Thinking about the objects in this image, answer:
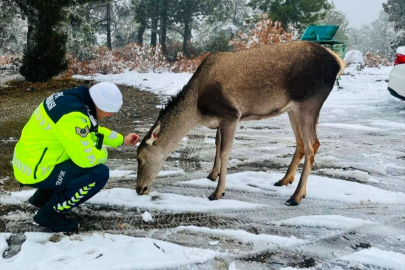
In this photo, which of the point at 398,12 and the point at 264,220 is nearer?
the point at 264,220

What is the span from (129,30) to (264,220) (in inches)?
1611

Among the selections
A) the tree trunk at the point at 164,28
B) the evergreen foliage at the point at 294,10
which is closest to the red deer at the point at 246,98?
the evergreen foliage at the point at 294,10

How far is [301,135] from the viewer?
4.95m

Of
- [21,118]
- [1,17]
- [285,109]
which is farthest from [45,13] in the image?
[285,109]

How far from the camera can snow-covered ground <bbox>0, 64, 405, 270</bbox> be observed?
10.9ft

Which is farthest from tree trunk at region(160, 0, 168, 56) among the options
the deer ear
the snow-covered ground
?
the deer ear

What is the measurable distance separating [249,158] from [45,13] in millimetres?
11850

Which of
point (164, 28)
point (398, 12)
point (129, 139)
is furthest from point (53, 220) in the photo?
point (398, 12)

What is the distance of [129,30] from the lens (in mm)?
42156

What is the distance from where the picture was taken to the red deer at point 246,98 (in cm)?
484

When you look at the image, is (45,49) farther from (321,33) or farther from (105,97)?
(105,97)

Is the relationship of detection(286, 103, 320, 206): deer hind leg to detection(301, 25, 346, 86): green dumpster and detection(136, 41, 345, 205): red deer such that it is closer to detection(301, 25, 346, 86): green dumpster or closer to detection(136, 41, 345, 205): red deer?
detection(136, 41, 345, 205): red deer

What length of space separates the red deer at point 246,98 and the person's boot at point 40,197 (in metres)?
1.11

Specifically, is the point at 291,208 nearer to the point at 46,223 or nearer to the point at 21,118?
the point at 46,223
